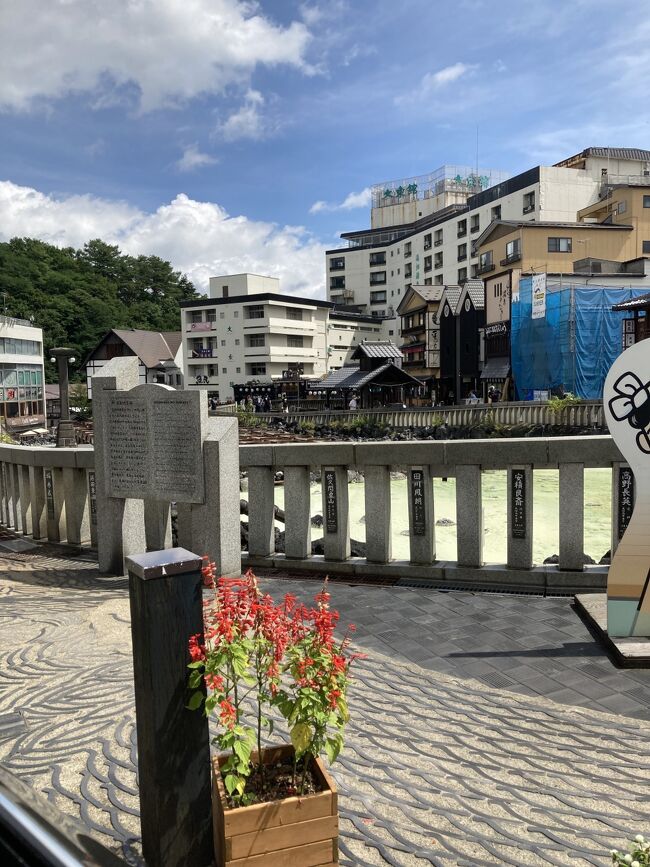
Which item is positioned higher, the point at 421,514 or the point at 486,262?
the point at 486,262

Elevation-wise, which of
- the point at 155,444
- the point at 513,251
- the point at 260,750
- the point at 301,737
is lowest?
the point at 260,750

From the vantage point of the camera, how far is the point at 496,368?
46094 mm

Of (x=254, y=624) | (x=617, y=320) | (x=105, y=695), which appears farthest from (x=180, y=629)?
(x=617, y=320)

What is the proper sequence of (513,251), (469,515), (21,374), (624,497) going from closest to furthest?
(624,497) → (469,515) → (513,251) → (21,374)

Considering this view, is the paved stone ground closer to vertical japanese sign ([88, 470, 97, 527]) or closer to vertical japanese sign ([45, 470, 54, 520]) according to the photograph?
vertical japanese sign ([88, 470, 97, 527])

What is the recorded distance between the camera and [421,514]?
6.74 m

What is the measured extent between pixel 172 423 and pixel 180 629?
4.39 metres

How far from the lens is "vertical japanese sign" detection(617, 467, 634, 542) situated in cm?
597

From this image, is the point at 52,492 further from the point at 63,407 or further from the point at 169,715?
the point at 63,407

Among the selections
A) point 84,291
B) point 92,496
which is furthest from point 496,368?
point 84,291

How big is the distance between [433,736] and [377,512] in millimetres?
3308

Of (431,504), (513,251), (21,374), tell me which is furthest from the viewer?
(21,374)

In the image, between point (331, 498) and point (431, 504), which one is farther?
point (331, 498)

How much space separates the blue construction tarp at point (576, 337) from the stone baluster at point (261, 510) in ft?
109
